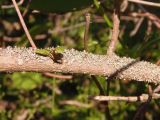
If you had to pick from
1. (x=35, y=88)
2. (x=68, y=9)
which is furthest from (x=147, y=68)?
(x=35, y=88)

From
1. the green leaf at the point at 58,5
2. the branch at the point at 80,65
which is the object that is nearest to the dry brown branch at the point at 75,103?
the green leaf at the point at 58,5

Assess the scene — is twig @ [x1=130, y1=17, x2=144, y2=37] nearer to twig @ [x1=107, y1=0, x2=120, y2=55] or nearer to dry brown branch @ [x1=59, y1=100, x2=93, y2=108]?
dry brown branch @ [x1=59, y1=100, x2=93, y2=108]

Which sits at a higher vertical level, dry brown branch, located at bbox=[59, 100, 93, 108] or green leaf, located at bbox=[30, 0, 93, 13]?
green leaf, located at bbox=[30, 0, 93, 13]

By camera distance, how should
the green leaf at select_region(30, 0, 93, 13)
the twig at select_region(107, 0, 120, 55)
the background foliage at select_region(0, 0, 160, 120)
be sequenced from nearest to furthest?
the twig at select_region(107, 0, 120, 55)
the green leaf at select_region(30, 0, 93, 13)
the background foliage at select_region(0, 0, 160, 120)

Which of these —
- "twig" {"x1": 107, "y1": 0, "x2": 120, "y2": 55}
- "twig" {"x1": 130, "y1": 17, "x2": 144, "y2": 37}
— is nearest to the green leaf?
"twig" {"x1": 107, "y1": 0, "x2": 120, "y2": 55}

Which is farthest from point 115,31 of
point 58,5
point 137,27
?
point 137,27
